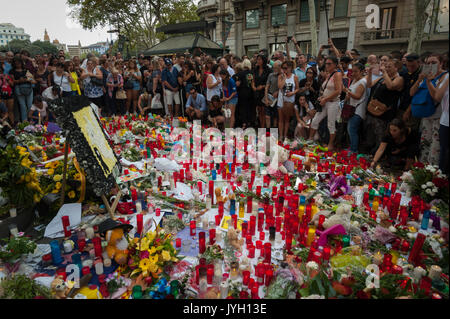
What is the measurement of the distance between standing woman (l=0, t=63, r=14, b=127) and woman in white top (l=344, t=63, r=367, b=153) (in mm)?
8325

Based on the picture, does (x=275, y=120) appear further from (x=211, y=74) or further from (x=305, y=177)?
(x=305, y=177)

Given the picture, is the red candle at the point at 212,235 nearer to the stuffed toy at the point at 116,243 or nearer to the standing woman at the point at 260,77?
the stuffed toy at the point at 116,243

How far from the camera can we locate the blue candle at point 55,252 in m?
2.59

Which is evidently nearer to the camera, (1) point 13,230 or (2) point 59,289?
(2) point 59,289

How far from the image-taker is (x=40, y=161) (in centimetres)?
473

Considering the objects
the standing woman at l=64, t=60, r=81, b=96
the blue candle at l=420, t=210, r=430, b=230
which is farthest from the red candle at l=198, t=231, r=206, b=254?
the standing woman at l=64, t=60, r=81, b=96

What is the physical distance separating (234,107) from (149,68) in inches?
161

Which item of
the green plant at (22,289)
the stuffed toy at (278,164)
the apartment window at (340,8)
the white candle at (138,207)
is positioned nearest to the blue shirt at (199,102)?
the stuffed toy at (278,164)

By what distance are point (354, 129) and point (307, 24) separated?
19880mm

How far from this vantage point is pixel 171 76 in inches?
325

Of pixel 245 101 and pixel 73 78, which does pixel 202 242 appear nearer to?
pixel 245 101

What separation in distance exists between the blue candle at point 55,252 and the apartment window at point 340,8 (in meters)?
23.6

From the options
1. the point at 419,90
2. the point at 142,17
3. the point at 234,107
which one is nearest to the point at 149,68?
the point at 234,107

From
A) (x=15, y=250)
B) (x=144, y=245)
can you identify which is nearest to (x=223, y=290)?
(x=144, y=245)
